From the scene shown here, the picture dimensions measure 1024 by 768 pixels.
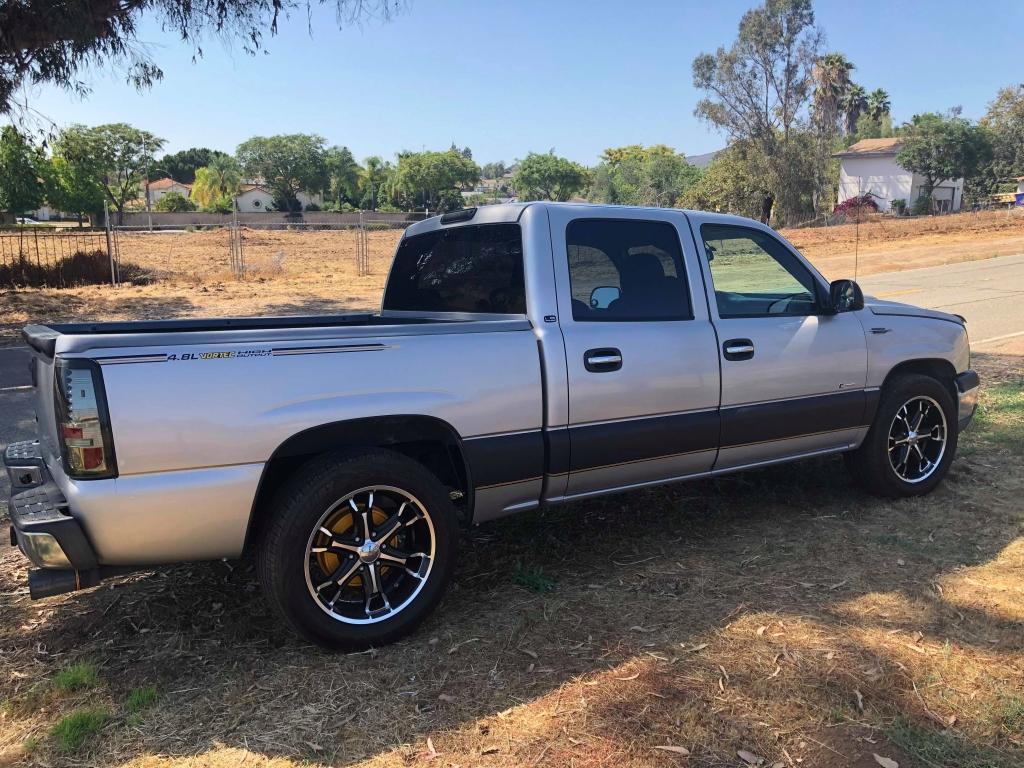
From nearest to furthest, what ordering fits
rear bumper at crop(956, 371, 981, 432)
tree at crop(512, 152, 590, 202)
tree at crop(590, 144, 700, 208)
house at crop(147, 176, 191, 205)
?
1. rear bumper at crop(956, 371, 981, 432)
2. tree at crop(590, 144, 700, 208)
3. tree at crop(512, 152, 590, 202)
4. house at crop(147, 176, 191, 205)

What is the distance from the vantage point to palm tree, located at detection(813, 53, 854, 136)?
52334 mm

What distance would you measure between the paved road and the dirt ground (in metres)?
1.35

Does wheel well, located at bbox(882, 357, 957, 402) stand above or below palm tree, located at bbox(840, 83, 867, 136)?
below

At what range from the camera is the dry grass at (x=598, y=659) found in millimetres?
2762

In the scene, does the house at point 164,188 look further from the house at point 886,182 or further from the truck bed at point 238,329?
the truck bed at point 238,329

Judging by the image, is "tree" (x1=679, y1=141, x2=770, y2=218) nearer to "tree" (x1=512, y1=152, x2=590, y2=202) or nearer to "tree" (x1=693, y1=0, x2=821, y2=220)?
"tree" (x1=693, y1=0, x2=821, y2=220)

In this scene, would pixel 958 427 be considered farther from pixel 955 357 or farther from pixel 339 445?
pixel 339 445

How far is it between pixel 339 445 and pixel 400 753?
1246 millimetres

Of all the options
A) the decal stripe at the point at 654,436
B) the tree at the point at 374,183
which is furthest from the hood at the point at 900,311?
the tree at the point at 374,183

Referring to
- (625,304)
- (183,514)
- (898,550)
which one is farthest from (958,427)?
(183,514)

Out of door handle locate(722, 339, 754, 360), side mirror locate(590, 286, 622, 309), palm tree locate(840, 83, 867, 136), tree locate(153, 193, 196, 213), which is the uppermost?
palm tree locate(840, 83, 867, 136)

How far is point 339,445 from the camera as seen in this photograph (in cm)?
338

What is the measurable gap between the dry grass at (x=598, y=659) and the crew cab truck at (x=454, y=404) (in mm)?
413

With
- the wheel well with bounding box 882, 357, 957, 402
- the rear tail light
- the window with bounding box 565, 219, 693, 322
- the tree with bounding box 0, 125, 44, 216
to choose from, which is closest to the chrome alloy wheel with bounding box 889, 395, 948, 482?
the wheel well with bounding box 882, 357, 957, 402
